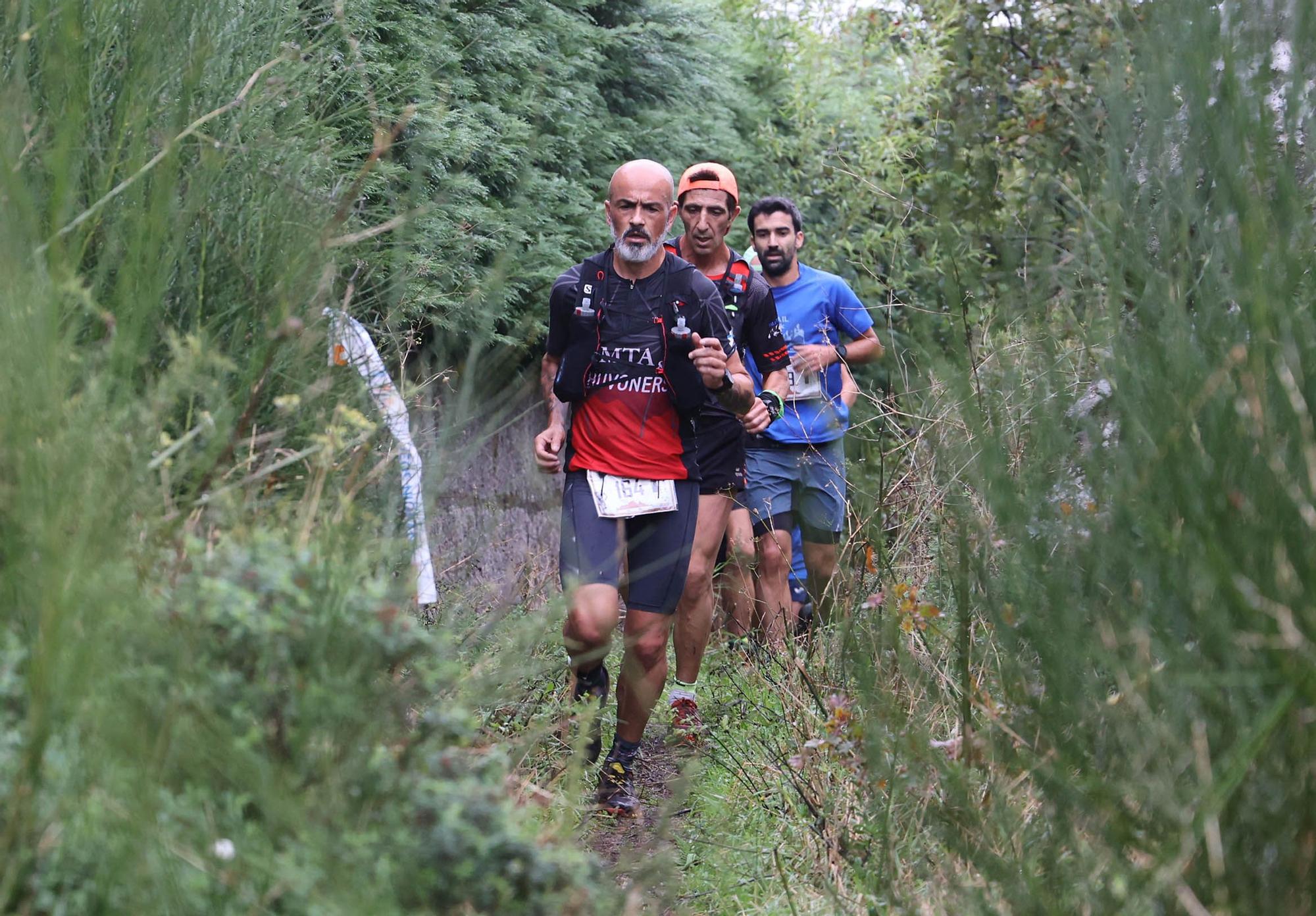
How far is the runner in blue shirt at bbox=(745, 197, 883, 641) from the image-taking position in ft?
24.4

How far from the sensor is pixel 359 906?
6.50 ft

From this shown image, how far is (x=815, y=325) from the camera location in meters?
7.79

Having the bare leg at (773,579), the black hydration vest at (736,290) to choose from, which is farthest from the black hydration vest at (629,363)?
the bare leg at (773,579)

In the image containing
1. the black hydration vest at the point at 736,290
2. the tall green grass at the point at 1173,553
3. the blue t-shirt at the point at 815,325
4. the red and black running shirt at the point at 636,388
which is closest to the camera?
the tall green grass at the point at 1173,553

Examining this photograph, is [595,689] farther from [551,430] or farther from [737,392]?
[737,392]

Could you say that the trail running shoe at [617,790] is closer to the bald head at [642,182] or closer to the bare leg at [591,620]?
the bare leg at [591,620]

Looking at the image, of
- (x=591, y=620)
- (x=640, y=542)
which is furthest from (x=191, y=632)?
(x=640, y=542)

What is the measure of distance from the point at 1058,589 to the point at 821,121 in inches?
466

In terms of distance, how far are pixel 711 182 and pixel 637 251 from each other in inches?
69.6

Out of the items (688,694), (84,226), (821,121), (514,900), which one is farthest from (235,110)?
(821,121)

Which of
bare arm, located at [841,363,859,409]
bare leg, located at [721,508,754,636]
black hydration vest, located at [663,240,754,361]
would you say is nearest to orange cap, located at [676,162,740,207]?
black hydration vest, located at [663,240,754,361]

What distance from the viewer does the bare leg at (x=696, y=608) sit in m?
6.21

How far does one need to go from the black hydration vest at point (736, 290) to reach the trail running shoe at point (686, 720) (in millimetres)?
1452

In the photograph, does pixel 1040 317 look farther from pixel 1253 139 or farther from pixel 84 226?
pixel 84 226
